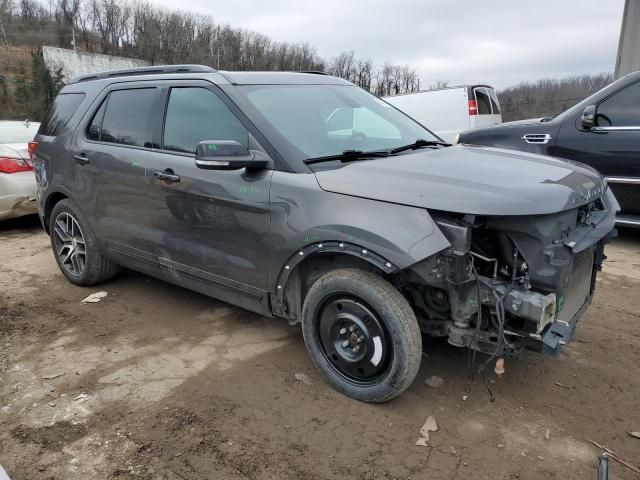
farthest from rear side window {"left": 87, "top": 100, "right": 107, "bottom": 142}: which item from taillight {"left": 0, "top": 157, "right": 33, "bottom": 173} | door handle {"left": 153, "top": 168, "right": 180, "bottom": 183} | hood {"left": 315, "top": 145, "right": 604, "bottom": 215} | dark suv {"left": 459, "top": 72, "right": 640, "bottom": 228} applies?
dark suv {"left": 459, "top": 72, "right": 640, "bottom": 228}

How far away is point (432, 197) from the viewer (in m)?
2.48

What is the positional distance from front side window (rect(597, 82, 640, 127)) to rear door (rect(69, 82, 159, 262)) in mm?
4922

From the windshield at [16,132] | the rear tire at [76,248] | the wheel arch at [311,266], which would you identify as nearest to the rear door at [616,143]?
the wheel arch at [311,266]

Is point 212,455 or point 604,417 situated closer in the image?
point 212,455

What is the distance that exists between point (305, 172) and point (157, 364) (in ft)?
5.44

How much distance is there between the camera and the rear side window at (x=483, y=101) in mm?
10758

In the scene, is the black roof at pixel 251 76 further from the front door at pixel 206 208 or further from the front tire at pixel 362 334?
the front tire at pixel 362 334

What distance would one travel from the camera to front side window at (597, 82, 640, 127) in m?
5.52

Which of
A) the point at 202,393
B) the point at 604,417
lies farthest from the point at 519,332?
the point at 202,393

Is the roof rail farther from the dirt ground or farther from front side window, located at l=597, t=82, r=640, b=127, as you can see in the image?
front side window, located at l=597, t=82, r=640, b=127

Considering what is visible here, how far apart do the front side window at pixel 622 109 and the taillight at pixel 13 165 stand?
727 cm

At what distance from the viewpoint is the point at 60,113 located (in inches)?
183

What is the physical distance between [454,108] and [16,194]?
8466 millimetres

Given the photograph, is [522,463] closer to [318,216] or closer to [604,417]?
[604,417]
